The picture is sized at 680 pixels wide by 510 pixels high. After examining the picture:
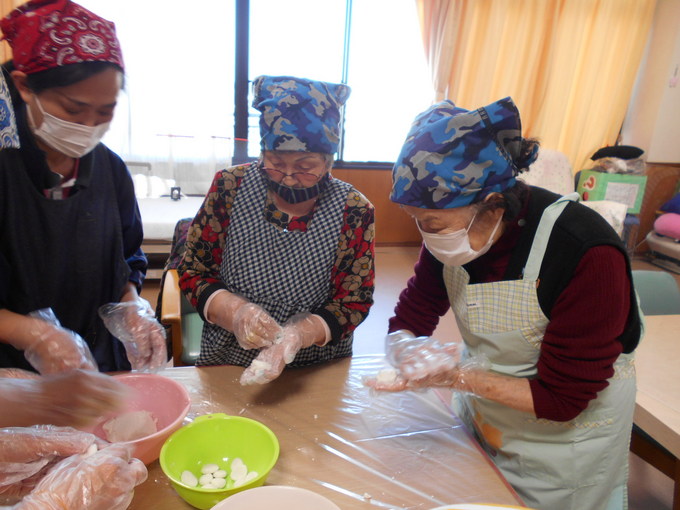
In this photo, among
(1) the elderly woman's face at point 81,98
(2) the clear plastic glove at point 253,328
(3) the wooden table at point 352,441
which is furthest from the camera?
(2) the clear plastic glove at point 253,328

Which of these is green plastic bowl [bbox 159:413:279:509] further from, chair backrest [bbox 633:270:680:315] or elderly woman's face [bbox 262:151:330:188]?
chair backrest [bbox 633:270:680:315]

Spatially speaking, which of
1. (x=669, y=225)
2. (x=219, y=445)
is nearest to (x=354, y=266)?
(x=219, y=445)

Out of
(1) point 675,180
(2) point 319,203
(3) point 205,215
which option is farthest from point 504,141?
(1) point 675,180

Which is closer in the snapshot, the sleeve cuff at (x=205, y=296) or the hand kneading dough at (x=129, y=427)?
the hand kneading dough at (x=129, y=427)

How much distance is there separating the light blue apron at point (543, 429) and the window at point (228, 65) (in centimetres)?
360

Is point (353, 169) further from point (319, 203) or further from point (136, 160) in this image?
point (319, 203)

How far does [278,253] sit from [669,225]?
491 centimetres

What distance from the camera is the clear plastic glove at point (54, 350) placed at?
0.89 m

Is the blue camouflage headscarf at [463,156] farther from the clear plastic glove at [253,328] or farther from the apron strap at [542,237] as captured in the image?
the clear plastic glove at [253,328]

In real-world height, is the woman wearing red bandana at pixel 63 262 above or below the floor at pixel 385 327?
above

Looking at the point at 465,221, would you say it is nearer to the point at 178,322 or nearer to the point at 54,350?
the point at 54,350

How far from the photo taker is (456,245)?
104 centimetres

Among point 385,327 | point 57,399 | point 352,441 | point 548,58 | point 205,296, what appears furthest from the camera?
point 548,58

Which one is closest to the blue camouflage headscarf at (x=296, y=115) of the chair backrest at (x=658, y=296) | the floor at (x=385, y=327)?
Answer: the chair backrest at (x=658, y=296)
